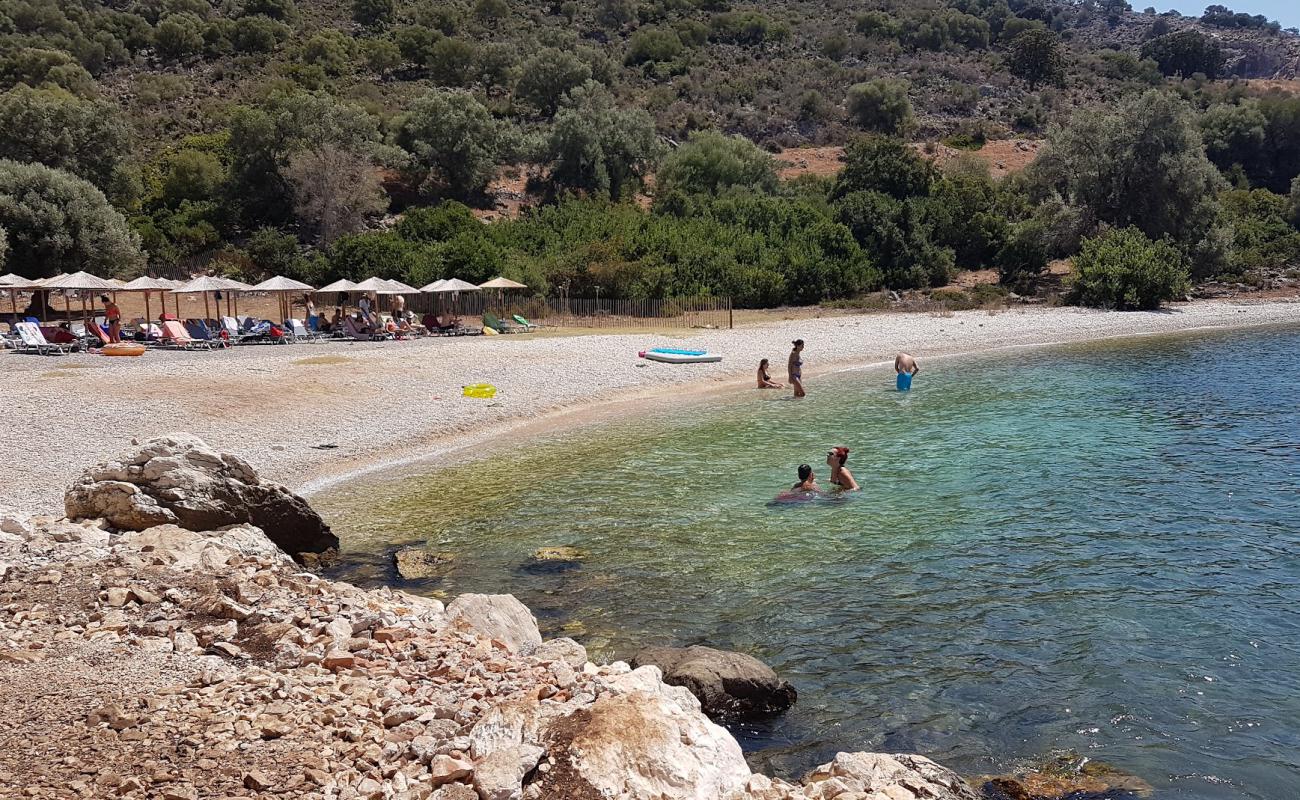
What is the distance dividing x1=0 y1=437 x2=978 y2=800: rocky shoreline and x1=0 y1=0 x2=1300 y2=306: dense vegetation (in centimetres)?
3161

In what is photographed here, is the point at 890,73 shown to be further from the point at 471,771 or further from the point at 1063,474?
the point at 471,771

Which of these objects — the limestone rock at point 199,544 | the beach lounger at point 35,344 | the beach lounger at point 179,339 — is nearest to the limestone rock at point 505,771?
the limestone rock at point 199,544

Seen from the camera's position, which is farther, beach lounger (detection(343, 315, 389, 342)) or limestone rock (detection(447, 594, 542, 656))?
beach lounger (detection(343, 315, 389, 342))

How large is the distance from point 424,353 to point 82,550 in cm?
1808

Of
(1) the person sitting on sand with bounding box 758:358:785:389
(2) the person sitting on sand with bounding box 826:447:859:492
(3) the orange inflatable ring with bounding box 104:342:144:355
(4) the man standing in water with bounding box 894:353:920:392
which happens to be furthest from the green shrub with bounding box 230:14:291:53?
(2) the person sitting on sand with bounding box 826:447:859:492

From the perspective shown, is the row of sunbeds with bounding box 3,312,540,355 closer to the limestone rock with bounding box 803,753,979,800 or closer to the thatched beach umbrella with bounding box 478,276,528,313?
the thatched beach umbrella with bounding box 478,276,528,313

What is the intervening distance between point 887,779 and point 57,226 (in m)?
41.4

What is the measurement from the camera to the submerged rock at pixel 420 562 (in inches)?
462

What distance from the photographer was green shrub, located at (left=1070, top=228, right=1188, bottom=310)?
4200 cm

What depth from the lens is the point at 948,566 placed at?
11656 millimetres

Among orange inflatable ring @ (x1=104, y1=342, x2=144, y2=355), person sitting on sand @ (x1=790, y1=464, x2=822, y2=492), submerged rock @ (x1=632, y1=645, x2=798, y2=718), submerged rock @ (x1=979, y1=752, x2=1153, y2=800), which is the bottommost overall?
submerged rock @ (x1=979, y1=752, x2=1153, y2=800)

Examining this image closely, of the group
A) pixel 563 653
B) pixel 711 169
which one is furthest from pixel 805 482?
pixel 711 169

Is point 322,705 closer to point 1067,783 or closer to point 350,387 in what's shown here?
point 1067,783

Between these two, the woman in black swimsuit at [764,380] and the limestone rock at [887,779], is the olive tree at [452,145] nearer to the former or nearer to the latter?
the woman in black swimsuit at [764,380]
